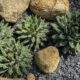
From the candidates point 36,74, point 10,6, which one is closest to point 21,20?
point 10,6

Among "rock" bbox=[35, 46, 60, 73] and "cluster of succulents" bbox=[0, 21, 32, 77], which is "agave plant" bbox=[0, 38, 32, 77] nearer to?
"cluster of succulents" bbox=[0, 21, 32, 77]

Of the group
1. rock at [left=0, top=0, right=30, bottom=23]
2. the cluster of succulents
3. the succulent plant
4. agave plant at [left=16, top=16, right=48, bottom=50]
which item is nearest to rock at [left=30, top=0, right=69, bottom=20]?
agave plant at [left=16, top=16, right=48, bottom=50]

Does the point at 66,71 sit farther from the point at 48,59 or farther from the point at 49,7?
Answer: the point at 49,7

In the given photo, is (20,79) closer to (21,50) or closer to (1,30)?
(21,50)

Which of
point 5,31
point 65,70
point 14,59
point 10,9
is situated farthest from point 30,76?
point 10,9

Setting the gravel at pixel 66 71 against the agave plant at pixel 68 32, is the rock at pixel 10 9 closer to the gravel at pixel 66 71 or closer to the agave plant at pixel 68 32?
the agave plant at pixel 68 32
